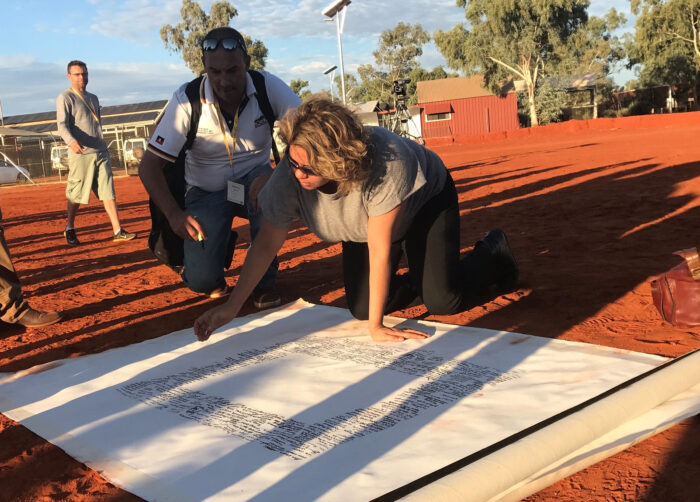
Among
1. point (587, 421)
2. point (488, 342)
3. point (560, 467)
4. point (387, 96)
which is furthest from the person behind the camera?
point (387, 96)

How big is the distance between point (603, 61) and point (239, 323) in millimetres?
66436

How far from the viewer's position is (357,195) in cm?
266

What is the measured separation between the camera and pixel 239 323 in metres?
3.56

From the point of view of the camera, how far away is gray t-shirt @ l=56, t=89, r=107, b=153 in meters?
6.64

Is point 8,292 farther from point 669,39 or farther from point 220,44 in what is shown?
point 669,39

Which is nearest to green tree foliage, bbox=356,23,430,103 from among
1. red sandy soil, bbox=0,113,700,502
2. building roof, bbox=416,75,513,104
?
building roof, bbox=416,75,513,104

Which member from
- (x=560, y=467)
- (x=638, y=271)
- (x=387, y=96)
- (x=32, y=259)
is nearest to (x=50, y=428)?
(x=560, y=467)

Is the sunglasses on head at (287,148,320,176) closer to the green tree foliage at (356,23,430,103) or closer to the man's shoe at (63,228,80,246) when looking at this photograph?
the man's shoe at (63,228,80,246)

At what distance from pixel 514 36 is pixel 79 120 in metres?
36.7

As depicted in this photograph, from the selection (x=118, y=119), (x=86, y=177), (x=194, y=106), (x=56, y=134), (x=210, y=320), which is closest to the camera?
(x=210, y=320)

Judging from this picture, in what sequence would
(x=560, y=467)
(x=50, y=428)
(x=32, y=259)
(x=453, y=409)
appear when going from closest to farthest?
(x=560, y=467) → (x=453, y=409) → (x=50, y=428) → (x=32, y=259)

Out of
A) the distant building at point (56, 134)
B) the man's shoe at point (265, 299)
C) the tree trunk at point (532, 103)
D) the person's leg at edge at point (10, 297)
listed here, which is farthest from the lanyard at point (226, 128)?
the tree trunk at point (532, 103)

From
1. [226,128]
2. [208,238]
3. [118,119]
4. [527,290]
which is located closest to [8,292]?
[208,238]

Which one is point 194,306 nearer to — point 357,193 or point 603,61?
point 357,193
